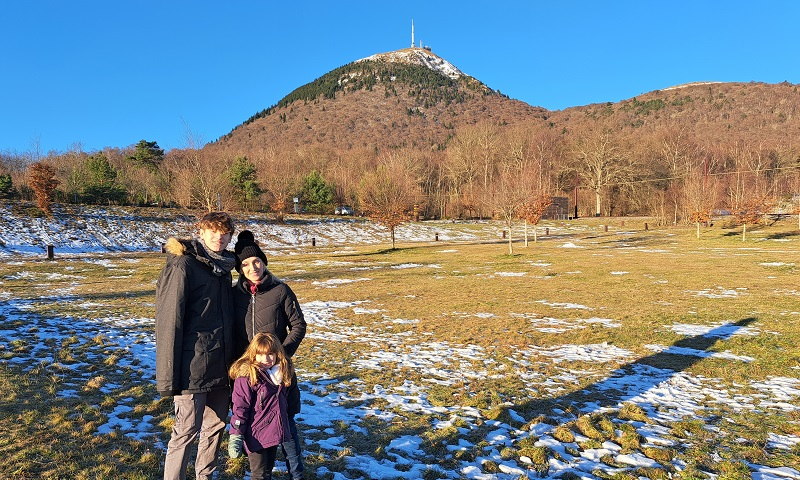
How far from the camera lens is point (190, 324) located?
2998 mm

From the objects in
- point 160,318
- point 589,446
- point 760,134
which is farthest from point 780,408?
point 760,134

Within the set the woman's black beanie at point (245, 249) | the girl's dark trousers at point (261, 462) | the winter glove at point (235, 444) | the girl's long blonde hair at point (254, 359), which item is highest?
the woman's black beanie at point (245, 249)

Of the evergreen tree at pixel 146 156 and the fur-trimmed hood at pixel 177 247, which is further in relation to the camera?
the evergreen tree at pixel 146 156

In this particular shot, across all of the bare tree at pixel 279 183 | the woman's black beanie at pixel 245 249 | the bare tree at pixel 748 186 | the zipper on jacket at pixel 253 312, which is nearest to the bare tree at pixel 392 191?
the bare tree at pixel 279 183

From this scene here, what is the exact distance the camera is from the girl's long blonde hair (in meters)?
3.13

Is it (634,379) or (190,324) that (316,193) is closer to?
(634,379)

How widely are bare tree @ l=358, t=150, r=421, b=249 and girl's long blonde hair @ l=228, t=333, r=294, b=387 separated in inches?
1113

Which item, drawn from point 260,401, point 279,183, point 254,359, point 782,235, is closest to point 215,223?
point 254,359

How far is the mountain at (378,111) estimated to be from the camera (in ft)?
390

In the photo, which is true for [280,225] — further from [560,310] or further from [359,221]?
[560,310]

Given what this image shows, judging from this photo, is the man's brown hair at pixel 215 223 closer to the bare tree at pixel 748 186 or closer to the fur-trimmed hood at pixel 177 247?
the fur-trimmed hood at pixel 177 247

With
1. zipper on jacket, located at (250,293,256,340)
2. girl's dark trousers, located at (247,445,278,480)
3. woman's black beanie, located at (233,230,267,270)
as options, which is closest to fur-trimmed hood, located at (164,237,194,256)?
woman's black beanie, located at (233,230,267,270)

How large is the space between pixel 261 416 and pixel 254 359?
1.46 ft

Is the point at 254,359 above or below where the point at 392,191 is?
below
